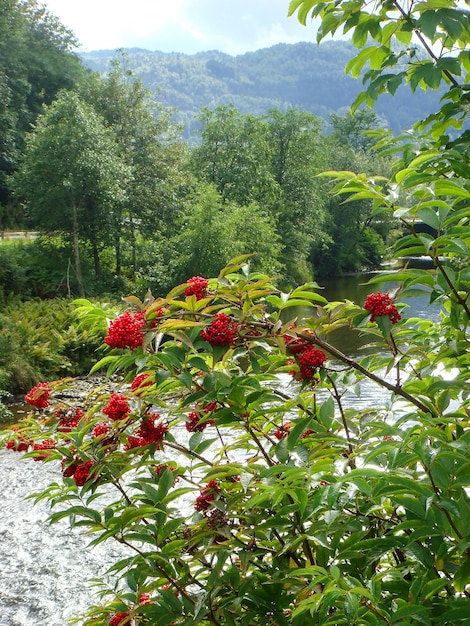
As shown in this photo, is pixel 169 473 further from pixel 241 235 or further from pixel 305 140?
pixel 305 140

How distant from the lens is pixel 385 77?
179 cm

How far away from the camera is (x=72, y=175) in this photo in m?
17.4

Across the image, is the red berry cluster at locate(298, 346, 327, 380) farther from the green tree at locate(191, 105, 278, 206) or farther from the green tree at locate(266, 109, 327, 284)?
the green tree at locate(266, 109, 327, 284)

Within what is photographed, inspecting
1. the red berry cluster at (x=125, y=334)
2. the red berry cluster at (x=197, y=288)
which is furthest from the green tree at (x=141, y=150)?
the red berry cluster at (x=125, y=334)

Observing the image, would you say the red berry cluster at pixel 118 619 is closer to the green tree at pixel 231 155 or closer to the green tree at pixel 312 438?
the green tree at pixel 312 438

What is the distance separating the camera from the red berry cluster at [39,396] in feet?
6.12

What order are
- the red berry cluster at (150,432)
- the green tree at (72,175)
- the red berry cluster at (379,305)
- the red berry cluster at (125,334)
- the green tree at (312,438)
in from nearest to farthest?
the green tree at (312,438)
the red berry cluster at (125,334)
the red berry cluster at (379,305)
the red berry cluster at (150,432)
the green tree at (72,175)

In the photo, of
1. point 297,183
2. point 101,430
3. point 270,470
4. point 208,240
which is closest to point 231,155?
point 297,183

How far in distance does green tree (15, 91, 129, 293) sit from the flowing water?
38.3 feet

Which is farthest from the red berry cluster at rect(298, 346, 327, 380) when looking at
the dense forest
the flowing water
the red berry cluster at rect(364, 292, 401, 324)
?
the dense forest

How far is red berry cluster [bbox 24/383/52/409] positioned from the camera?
1866 mm

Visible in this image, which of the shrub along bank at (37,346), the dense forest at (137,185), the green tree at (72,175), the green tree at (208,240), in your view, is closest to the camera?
the shrub along bank at (37,346)

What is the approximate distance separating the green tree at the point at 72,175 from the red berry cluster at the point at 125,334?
1666 cm

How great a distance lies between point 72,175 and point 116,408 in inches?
670
